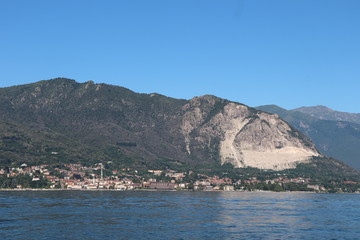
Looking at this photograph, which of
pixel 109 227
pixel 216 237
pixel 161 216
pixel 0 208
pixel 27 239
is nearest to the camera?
pixel 27 239

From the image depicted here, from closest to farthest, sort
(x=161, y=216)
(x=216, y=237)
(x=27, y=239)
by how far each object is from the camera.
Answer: (x=27, y=239) < (x=216, y=237) < (x=161, y=216)

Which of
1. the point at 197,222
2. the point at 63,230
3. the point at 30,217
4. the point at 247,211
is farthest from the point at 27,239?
the point at 247,211

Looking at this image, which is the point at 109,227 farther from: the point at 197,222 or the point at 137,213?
the point at 137,213

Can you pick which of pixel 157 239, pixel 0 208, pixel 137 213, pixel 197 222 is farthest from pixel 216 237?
pixel 0 208

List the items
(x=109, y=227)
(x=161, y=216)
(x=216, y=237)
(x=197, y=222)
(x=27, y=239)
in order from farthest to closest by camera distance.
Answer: (x=161, y=216) < (x=197, y=222) < (x=109, y=227) < (x=216, y=237) < (x=27, y=239)

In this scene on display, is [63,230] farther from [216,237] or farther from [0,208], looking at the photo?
[0,208]

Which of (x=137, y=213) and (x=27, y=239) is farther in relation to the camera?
(x=137, y=213)

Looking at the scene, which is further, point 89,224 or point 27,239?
point 89,224

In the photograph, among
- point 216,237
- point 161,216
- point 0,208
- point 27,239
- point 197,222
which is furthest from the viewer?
point 0,208
